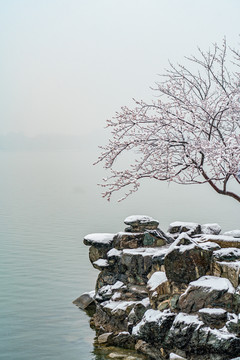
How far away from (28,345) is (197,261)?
744 cm

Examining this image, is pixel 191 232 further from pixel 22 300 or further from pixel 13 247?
pixel 13 247

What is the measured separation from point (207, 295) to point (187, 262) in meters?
1.33

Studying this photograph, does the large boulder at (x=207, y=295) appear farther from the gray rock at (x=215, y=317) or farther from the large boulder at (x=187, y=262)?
the large boulder at (x=187, y=262)

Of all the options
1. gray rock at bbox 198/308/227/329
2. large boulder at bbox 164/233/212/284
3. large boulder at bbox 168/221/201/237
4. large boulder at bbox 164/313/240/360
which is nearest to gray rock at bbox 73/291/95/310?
large boulder at bbox 168/221/201/237

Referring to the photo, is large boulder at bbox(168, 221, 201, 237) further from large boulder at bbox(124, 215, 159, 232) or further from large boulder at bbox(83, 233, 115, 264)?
large boulder at bbox(83, 233, 115, 264)

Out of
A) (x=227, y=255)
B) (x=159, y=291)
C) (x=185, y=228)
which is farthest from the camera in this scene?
(x=185, y=228)

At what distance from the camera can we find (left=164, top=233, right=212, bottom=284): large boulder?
51.1 ft

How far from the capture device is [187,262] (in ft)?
51.2

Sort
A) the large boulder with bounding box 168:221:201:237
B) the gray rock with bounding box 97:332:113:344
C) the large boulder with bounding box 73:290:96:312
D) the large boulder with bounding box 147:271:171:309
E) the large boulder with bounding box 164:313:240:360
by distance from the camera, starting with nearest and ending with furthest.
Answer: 1. the large boulder with bounding box 164:313:240:360
2. the large boulder with bounding box 147:271:171:309
3. the gray rock with bounding box 97:332:113:344
4. the large boulder with bounding box 168:221:201:237
5. the large boulder with bounding box 73:290:96:312

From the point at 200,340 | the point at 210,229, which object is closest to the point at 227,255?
the point at 200,340

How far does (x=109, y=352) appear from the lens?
16266mm

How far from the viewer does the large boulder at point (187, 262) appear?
15.6 m

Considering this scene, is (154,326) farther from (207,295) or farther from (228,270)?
(228,270)

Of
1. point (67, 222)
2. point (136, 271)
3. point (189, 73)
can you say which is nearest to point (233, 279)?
point (136, 271)
